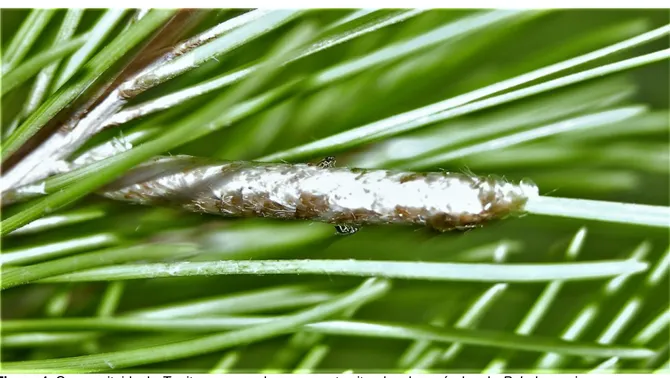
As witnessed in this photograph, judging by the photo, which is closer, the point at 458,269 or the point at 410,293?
the point at 458,269

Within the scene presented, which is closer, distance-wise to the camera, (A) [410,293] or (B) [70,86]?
(B) [70,86]

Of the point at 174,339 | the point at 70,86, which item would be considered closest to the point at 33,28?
the point at 70,86

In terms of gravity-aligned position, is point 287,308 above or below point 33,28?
below

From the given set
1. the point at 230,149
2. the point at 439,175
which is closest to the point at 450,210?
the point at 439,175

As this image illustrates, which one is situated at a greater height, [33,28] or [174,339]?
[33,28]

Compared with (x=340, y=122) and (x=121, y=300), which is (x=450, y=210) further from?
(x=121, y=300)

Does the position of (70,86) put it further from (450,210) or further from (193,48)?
(450,210)
